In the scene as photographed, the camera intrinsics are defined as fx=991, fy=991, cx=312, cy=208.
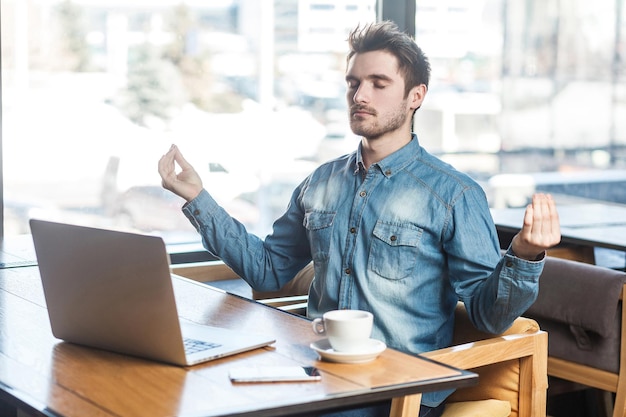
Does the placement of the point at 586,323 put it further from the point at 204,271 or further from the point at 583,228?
the point at 204,271

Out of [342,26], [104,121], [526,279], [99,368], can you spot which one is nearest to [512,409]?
[526,279]

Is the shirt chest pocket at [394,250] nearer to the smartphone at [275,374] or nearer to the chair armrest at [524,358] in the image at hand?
the chair armrest at [524,358]

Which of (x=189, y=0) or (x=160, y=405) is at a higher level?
(x=189, y=0)

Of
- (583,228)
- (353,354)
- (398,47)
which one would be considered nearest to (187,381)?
(353,354)

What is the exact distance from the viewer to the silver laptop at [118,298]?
1.66 meters

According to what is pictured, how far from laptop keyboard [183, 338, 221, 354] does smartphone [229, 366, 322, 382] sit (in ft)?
0.47

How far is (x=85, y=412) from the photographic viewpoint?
1478mm

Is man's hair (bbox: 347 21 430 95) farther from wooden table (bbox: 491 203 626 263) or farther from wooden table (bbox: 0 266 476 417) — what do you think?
wooden table (bbox: 491 203 626 263)

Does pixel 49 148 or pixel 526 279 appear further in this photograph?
pixel 49 148

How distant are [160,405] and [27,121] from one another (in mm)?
2107

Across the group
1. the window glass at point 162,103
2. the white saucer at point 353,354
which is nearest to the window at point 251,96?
the window glass at point 162,103

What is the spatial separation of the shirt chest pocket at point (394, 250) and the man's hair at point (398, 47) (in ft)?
1.18

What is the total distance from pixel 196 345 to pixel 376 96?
87 cm

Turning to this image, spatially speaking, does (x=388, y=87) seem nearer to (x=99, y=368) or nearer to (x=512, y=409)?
(x=512, y=409)
